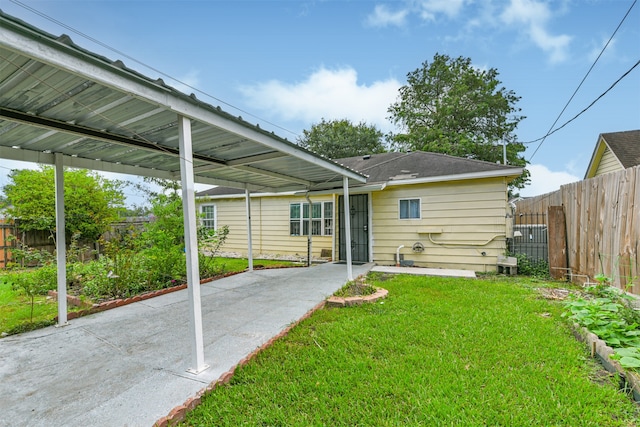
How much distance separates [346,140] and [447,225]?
16699 millimetres

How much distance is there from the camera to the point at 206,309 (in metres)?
4.43

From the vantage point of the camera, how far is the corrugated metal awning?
1.83 metres

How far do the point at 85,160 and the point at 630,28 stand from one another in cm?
936

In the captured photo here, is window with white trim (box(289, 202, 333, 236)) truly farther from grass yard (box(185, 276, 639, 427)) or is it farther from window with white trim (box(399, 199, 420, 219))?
grass yard (box(185, 276, 639, 427))

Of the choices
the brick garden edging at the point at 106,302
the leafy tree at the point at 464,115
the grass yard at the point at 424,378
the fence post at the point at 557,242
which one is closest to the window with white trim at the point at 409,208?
the fence post at the point at 557,242

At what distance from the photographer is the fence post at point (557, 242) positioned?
19.6 ft

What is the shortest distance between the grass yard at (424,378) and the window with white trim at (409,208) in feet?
13.8

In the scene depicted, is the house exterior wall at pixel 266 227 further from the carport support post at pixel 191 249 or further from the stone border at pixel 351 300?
the carport support post at pixel 191 249

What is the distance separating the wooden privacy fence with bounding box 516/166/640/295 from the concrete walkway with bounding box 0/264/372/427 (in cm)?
433

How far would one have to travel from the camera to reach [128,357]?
2928 millimetres

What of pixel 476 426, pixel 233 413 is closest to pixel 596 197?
pixel 476 426

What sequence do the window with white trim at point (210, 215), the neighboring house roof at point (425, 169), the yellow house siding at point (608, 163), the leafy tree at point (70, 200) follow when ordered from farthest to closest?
the window with white trim at point (210, 215)
the yellow house siding at point (608, 163)
the leafy tree at point (70, 200)
the neighboring house roof at point (425, 169)

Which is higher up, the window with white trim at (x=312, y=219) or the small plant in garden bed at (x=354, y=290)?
the window with white trim at (x=312, y=219)

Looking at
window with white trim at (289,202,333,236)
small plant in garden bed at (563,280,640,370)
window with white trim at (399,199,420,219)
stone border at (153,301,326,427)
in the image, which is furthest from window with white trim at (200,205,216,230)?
small plant in garden bed at (563,280,640,370)
